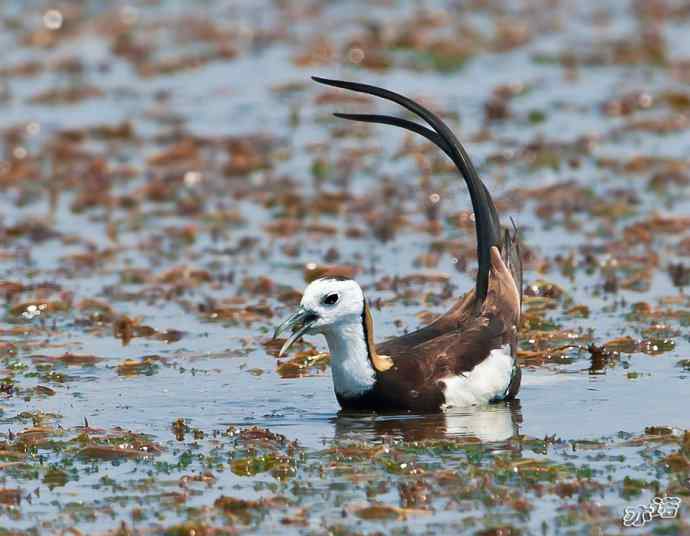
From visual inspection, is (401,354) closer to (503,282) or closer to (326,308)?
(326,308)

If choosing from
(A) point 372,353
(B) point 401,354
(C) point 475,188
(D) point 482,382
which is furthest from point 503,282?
(A) point 372,353

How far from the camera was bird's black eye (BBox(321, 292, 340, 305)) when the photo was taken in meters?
11.2

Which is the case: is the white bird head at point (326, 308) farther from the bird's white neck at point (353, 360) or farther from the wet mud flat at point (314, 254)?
the wet mud flat at point (314, 254)

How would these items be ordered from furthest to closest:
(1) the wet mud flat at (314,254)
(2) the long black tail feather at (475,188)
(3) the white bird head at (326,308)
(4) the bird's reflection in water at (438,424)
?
1. (2) the long black tail feather at (475,188)
2. (3) the white bird head at (326,308)
3. (4) the bird's reflection in water at (438,424)
4. (1) the wet mud flat at (314,254)

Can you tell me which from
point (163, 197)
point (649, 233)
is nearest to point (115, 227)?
point (163, 197)

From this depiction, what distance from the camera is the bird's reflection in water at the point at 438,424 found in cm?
1075

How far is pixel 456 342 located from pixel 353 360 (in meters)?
0.75

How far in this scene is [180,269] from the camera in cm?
1584

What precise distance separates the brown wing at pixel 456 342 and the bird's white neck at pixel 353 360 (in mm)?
100

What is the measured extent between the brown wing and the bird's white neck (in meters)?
0.10

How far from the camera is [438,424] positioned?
11.0 meters

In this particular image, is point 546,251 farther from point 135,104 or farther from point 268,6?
point 268,6

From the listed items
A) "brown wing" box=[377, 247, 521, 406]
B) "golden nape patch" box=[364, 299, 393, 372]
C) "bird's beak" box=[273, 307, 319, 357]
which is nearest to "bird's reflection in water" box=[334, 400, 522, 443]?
"brown wing" box=[377, 247, 521, 406]

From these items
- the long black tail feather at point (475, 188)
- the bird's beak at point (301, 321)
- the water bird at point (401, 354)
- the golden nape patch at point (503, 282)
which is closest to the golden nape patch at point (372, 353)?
the water bird at point (401, 354)
